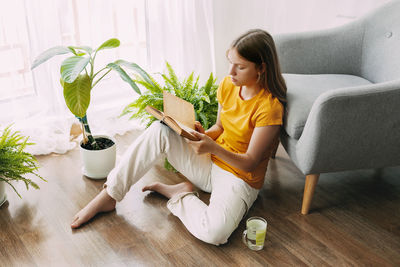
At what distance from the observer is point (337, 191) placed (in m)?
1.98

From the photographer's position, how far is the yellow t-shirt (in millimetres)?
1618

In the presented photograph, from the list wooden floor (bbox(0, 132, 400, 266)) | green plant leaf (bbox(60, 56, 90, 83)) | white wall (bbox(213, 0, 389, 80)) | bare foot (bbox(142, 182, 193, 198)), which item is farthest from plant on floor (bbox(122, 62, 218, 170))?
white wall (bbox(213, 0, 389, 80))

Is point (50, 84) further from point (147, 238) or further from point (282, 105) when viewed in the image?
point (282, 105)

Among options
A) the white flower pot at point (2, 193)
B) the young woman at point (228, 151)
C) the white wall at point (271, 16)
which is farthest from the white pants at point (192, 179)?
the white wall at point (271, 16)

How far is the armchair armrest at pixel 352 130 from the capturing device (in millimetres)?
1516

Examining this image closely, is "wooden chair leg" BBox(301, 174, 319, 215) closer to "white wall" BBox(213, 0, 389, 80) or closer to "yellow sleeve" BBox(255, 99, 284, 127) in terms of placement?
"yellow sleeve" BBox(255, 99, 284, 127)

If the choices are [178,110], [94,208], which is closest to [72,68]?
[178,110]

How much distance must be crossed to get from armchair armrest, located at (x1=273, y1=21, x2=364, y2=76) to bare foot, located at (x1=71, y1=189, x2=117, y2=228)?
111 cm

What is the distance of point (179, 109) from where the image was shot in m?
1.66

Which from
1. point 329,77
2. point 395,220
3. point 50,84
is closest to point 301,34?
point 329,77

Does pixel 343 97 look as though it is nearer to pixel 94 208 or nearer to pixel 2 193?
pixel 94 208

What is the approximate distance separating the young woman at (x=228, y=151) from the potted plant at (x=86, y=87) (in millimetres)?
285

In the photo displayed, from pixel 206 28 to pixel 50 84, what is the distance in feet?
3.66

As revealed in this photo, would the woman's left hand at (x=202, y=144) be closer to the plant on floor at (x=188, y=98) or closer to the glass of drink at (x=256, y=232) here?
the glass of drink at (x=256, y=232)
